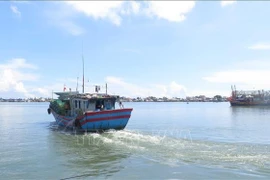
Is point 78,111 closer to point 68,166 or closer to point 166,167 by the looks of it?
point 68,166

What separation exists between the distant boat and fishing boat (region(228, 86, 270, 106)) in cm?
8664

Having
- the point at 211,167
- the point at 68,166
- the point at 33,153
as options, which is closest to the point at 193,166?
the point at 211,167

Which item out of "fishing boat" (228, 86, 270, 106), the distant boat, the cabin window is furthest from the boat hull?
"fishing boat" (228, 86, 270, 106)

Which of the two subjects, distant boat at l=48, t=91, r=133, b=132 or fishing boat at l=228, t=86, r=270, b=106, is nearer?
distant boat at l=48, t=91, r=133, b=132

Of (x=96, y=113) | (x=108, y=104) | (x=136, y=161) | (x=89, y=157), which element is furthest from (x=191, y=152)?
(x=108, y=104)

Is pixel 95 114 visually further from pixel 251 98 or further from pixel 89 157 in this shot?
pixel 251 98

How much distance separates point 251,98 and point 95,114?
91.8m

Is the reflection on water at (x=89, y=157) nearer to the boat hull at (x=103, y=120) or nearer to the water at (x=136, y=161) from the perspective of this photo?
the water at (x=136, y=161)

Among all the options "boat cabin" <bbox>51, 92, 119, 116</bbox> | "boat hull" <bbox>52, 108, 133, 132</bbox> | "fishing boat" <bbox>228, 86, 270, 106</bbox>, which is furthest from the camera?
"fishing boat" <bbox>228, 86, 270, 106</bbox>

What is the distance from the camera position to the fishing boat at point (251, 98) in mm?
102812

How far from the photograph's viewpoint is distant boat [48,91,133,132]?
23609mm

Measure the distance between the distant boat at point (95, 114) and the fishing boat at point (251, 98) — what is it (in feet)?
284

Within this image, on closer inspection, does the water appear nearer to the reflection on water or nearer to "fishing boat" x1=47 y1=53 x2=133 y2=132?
the reflection on water

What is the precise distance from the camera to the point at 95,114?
2347cm
